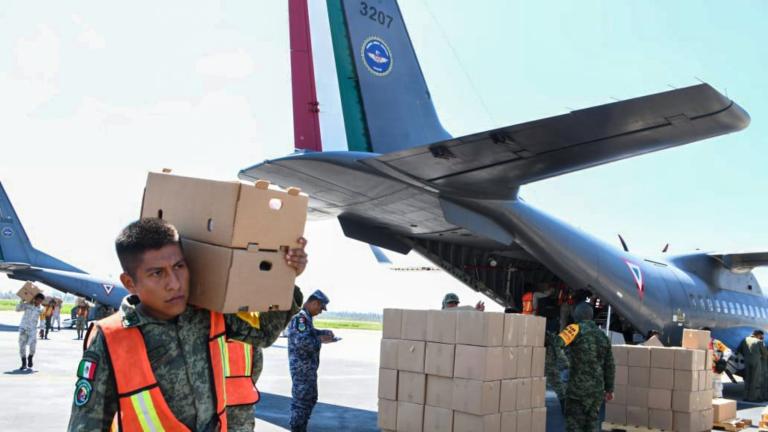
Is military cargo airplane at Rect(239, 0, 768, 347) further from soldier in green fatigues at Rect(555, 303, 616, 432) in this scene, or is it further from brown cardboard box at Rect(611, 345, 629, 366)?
brown cardboard box at Rect(611, 345, 629, 366)

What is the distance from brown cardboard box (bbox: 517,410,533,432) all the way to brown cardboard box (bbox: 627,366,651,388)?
3.06 meters

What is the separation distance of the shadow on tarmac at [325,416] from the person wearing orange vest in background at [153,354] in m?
5.27

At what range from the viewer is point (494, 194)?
858 cm

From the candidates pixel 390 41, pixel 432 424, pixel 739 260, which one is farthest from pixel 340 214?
pixel 739 260

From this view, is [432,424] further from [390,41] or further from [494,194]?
[390,41]

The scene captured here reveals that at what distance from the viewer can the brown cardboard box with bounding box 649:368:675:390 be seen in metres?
7.91

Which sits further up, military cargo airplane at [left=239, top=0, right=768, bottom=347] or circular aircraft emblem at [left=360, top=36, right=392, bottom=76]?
circular aircraft emblem at [left=360, top=36, right=392, bottom=76]

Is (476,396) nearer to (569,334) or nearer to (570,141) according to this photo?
(569,334)

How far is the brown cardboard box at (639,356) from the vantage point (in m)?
8.09

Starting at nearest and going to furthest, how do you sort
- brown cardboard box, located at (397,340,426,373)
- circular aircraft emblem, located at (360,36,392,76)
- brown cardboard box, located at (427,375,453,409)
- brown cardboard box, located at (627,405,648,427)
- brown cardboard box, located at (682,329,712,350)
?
1. brown cardboard box, located at (427,375,453,409)
2. brown cardboard box, located at (397,340,426,373)
3. brown cardboard box, located at (627,405,648,427)
4. brown cardboard box, located at (682,329,712,350)
5. circular aircraft emblem, located at (360,36,392,76)

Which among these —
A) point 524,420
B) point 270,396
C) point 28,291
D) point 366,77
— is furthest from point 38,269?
point 524,420

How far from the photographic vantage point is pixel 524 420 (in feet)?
18.6

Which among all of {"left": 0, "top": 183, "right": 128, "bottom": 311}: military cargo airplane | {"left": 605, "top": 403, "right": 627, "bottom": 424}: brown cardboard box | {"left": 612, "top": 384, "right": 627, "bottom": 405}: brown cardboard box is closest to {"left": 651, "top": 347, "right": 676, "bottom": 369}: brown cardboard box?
{"left": 612, "top": 384, "right": 627, "bottom": 405}: brown cardboard box

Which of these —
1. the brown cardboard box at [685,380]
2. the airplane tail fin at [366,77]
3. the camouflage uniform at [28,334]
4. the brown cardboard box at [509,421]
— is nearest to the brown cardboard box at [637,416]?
the brown cardboard box at [685,380]
